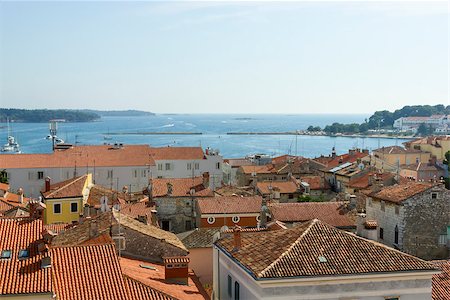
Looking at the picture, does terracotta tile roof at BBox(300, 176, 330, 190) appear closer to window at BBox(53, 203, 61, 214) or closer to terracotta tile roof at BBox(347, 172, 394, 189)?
terracotta tile roof at BBox(347, 172, 394, 189)

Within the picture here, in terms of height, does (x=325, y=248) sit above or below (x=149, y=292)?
above

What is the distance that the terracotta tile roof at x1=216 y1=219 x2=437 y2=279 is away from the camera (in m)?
13.3

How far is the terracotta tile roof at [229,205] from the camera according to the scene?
30266mm

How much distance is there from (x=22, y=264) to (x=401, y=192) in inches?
672

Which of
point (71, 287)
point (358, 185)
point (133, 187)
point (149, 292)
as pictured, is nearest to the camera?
point (71, 287)

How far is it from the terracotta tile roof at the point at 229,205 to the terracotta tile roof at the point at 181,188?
2463 millimetres

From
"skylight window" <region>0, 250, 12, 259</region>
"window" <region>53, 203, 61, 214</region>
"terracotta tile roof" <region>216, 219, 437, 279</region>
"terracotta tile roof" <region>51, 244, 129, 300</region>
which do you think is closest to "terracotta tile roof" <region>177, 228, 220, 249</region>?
"terracotta tile roof" <region>216, 219, 437, 279</region>

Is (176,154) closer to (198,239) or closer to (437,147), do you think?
(198,239)

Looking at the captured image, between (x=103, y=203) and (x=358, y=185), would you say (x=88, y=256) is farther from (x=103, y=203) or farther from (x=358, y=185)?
(x=358, y=185)

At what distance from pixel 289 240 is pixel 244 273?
1508mm

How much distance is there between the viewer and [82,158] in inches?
2156

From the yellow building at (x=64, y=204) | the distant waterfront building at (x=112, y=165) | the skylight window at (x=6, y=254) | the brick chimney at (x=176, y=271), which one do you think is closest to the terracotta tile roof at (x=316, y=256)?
the brick chimney at (x=176, y=271)

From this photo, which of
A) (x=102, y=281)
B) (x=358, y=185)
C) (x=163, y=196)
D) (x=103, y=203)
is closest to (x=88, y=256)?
(x=102, y=281)

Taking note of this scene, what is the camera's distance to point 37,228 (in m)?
14.0
